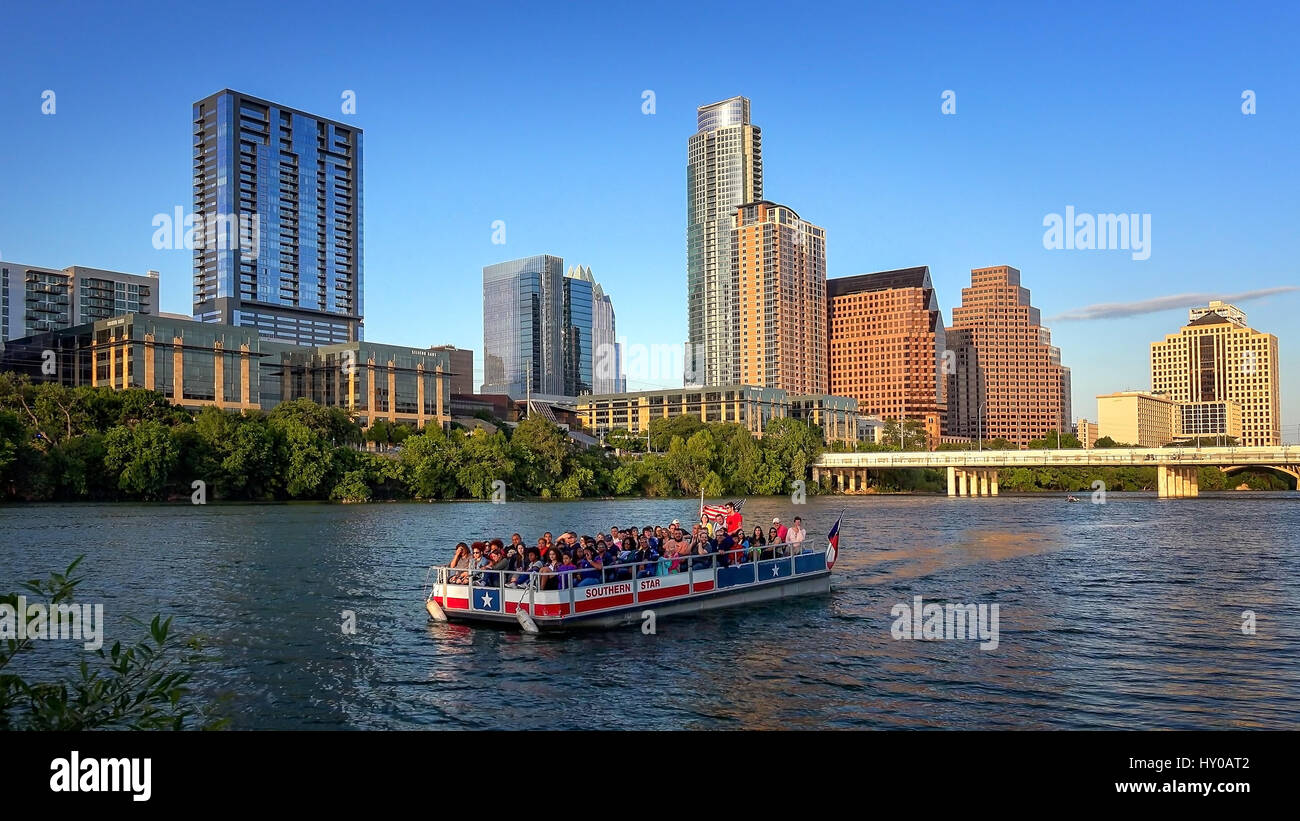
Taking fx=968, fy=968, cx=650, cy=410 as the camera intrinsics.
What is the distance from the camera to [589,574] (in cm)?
2983

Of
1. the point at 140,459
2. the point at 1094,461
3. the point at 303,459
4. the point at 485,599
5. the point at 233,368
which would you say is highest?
the point at 233,368

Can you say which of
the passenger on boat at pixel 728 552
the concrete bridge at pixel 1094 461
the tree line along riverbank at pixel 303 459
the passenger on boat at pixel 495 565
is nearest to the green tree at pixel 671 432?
the tree line along riverbank at pixel 303 459

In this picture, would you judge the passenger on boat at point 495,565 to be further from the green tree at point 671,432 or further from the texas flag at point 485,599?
the green tree at point 671,432

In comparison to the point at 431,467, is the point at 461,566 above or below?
below

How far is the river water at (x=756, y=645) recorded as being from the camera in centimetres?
2059

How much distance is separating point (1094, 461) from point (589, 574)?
4812 inches

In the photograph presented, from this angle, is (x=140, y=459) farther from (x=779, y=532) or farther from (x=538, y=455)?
(x=779, y=532)

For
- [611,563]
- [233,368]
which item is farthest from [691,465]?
[611,563]

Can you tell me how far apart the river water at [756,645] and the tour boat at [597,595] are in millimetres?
658

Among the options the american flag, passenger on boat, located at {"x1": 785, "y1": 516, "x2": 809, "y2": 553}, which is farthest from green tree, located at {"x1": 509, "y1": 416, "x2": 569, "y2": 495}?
passenger on boat, located at {"x1": 785, "y1": 516, "x2": 809, "y2": 553}

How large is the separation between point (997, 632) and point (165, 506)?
79160 mm
